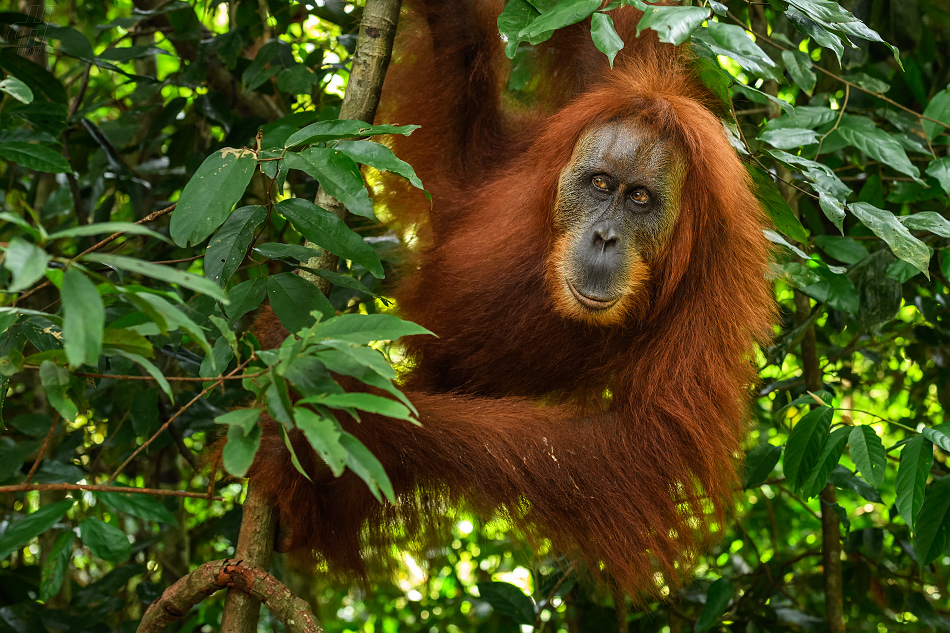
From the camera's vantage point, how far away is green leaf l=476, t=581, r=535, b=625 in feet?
9.91

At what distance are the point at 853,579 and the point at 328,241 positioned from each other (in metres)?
3.02

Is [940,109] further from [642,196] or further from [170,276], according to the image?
[170,276]

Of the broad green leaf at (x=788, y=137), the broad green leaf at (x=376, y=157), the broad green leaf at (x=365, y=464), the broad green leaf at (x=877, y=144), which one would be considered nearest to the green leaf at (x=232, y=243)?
the broad green leaf at (x=376, y=157)

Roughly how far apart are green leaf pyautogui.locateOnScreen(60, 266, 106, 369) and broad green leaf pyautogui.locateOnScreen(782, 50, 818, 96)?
85.5 inches

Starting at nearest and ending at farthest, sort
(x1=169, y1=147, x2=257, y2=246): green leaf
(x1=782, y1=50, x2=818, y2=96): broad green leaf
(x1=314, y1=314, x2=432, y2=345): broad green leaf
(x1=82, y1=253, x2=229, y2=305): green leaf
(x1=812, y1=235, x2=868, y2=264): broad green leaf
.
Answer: (x1=82, y1=253, x2=229, y2=305): green leaf < (x1=314, y1=314, x2=432, y2=345): broad green leaf < (x1=169, y1=147, x2=257, y2=246): green leaf < (x1=782, y1=50, x2=818, y2=96): broad green leaf < (x1=812, y1=235, x2=868, y2=264): broad green leaf

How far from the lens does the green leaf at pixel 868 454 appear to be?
2.05 m

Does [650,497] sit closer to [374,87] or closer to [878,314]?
[878,314]

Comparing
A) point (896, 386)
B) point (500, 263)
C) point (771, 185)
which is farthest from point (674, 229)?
point (896, 386)

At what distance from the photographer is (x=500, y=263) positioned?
273 centimetres

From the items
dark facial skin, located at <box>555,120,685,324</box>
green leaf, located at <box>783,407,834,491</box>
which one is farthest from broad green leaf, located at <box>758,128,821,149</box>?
green leaf, located at <box>783,407,834,491</box>

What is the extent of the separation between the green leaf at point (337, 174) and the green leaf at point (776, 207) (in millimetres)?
1324

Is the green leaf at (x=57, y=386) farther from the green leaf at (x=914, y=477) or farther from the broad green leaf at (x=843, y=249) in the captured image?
the broad green leaf at (x=843, y=249)

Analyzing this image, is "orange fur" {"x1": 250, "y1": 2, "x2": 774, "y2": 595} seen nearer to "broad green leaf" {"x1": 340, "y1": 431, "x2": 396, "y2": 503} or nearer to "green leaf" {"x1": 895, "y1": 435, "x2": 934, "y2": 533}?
"green leaf" {"x1": 895, "y1": 435, "x2": 934, "y2": 533}

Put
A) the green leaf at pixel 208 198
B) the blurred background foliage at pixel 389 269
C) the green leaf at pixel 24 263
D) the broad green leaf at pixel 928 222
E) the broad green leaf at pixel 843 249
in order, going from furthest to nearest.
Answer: the broad green leaf at pixel 843 249, the broad green leaf at pixel 928 222, the blurred background foliage at pixel 389 269, the green leaf at pixel 208 198, the green leaf at pixel 24 263
